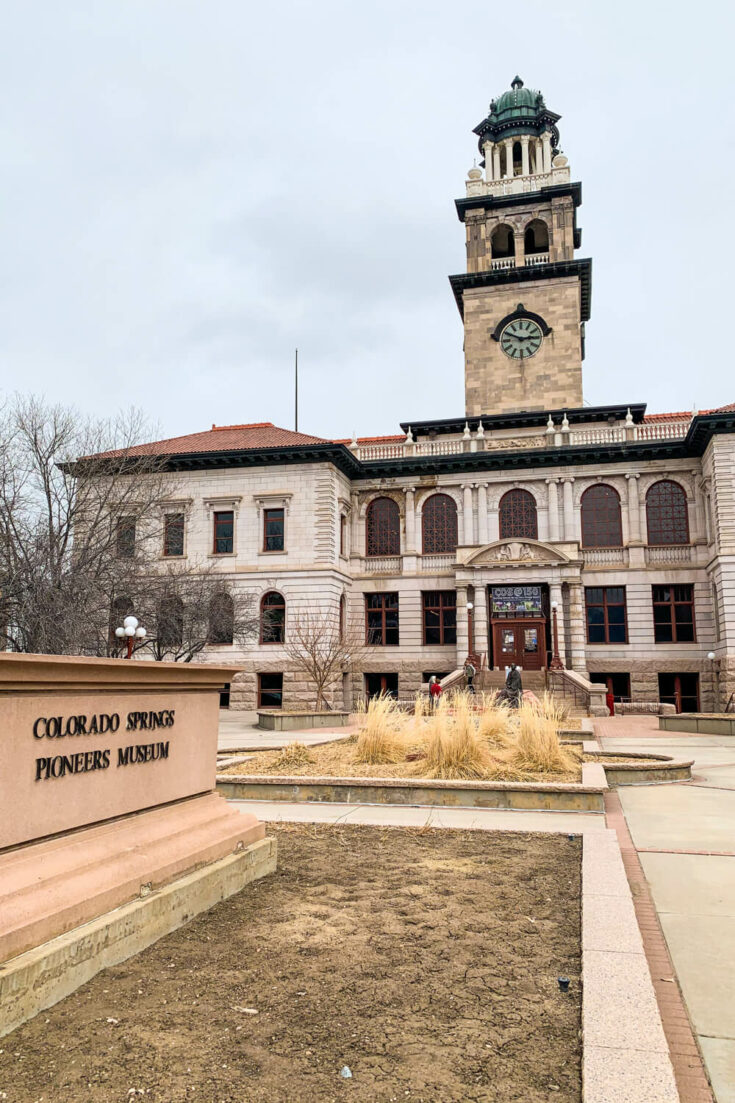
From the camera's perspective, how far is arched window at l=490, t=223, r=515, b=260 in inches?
1879

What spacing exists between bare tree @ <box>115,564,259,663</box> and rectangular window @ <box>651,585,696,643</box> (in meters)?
19.4

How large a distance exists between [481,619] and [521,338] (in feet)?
58.7

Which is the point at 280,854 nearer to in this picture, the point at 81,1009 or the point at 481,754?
the point at 81,1009

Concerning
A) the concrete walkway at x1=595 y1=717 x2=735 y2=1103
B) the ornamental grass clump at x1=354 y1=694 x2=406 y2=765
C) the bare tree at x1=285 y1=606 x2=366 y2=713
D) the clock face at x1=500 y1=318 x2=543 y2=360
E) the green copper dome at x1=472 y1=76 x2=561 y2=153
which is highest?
the green copper dome at x1=472 y1=76 x2=561 y2=153

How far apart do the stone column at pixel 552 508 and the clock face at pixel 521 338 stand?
9747 mm

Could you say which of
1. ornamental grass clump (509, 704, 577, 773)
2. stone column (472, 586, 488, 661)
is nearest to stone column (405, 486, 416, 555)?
stone column (472, 586, 488, 661)

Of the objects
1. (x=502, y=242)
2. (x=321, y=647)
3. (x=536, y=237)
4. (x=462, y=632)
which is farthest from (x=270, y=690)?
(x=536, y=237)

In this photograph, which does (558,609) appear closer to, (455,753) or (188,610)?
(188,610)

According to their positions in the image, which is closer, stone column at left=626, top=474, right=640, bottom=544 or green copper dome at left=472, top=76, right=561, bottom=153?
Result: stone column at left=626, top=474, right=640, bottom=544

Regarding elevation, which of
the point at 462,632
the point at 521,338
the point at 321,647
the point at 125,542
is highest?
the point at 521,338

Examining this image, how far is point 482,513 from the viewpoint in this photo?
1551 inches

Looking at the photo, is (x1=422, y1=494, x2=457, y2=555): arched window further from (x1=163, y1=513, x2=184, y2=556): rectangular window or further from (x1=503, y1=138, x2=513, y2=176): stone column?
(x1=503, y1=138, x2=513, y2=176): stone column

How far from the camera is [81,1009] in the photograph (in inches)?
154

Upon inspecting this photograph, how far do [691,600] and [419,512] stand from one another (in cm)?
1397
